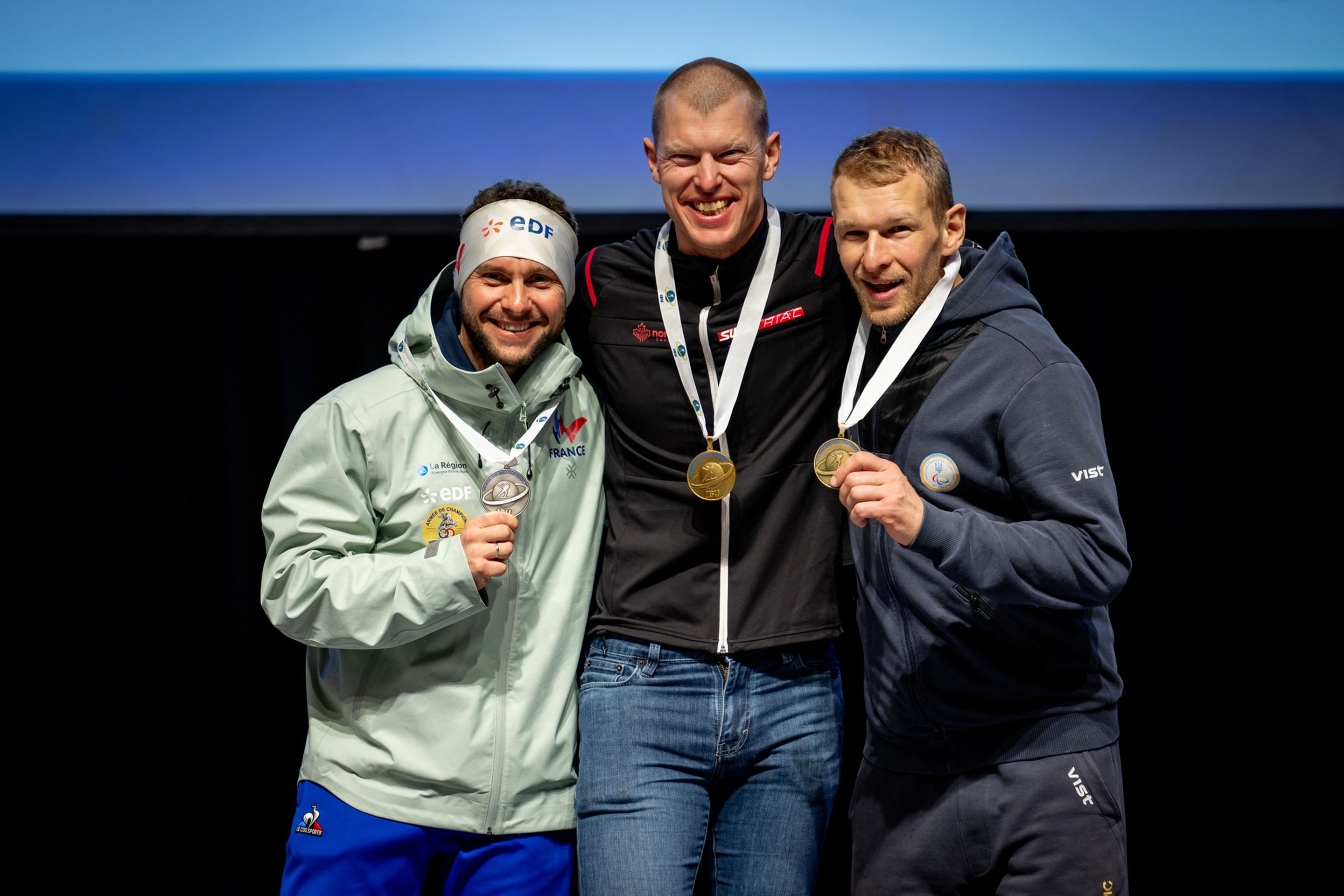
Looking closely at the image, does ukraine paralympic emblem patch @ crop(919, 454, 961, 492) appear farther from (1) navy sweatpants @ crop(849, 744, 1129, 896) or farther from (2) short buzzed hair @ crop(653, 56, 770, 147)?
(2) short buzzed hair @ crop(653, 56, 770, 147)

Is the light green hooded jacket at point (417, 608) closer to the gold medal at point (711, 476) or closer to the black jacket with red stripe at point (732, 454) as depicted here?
the black jacket with red stripe at point (732, 454)

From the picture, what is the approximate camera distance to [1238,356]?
3.10m

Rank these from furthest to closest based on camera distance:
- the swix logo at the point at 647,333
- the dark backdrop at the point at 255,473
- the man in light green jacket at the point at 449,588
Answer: the dark backdrop at the point at 255,473 → the swix logo at the point at 647,333 → the man in light green jacket at the point at 449,588

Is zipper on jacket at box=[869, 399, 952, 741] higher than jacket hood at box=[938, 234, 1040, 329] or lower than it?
lower

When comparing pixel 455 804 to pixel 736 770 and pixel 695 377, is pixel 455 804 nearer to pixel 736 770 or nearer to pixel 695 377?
pixel 736 770

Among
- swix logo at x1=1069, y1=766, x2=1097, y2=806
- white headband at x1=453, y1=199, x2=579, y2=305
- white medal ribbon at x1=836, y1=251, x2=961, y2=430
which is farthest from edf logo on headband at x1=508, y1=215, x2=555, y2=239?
swix logo at x1=1069, y1=766, x2=1097, y2=806

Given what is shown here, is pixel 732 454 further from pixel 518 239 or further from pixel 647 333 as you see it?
pixel 518 239

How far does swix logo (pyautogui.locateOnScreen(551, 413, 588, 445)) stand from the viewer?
6.37 feet

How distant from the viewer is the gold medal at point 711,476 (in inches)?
70.6

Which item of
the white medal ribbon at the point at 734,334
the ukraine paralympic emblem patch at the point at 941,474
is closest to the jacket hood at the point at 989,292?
the ukraine paralympic emblem patch at the point at 941,474

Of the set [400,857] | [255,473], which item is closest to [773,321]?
[400,857]

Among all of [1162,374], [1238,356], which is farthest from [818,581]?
[1238,356]

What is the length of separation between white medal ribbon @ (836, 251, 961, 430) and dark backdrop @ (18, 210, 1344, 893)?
1467mm

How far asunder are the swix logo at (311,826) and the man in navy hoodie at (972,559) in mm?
1015
